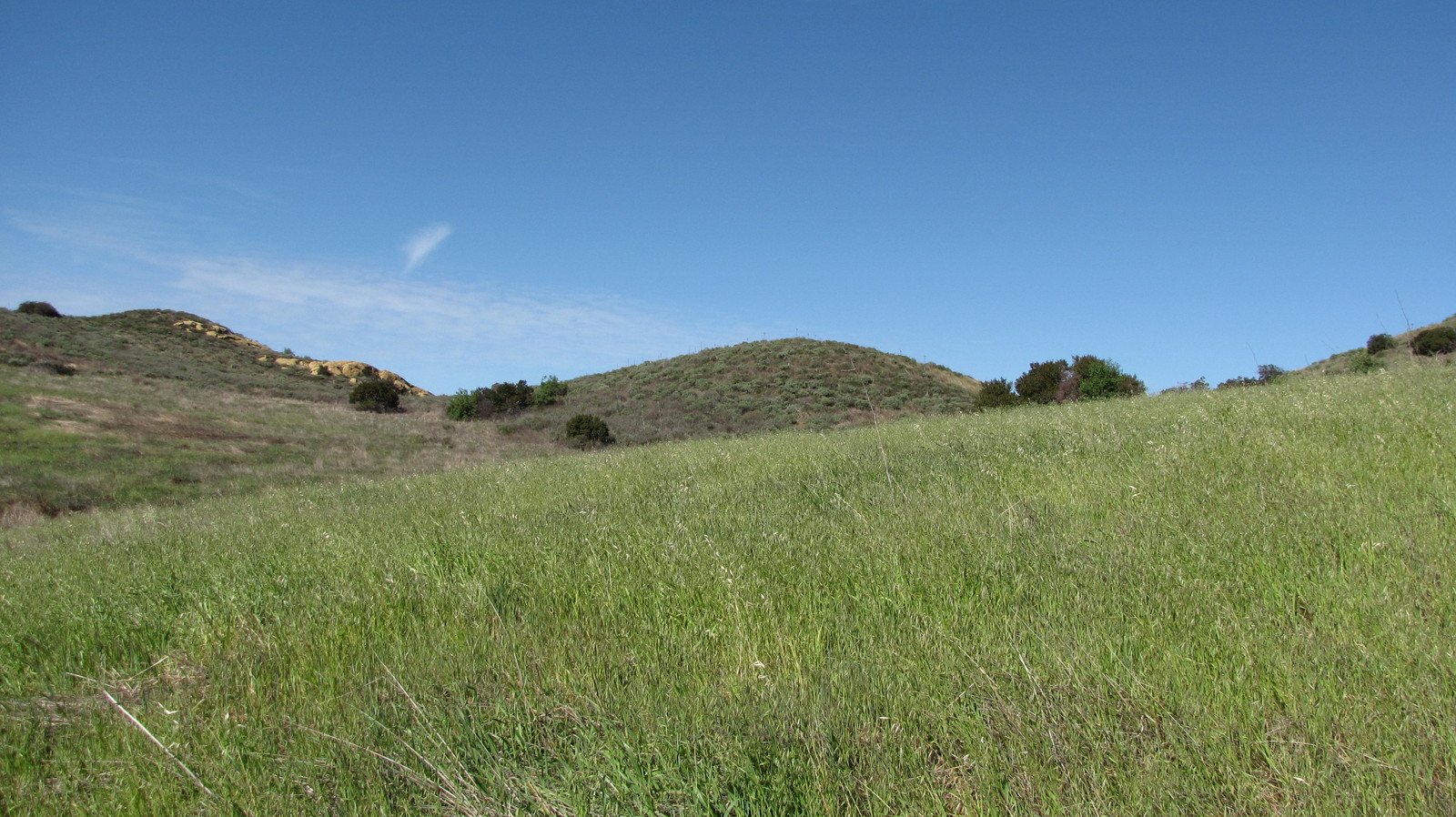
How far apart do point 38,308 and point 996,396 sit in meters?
61.7

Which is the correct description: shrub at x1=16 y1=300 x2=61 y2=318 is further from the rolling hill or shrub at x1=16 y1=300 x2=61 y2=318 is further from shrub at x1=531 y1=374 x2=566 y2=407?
shrub at x1=531 y1=374 x2=566 y2=407

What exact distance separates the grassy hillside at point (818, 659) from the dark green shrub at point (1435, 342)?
3101cm

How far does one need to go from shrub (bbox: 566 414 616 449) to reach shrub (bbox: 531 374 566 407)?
9.49 meters

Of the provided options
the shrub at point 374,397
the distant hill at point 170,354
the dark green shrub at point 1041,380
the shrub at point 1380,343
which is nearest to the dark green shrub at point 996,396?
the dark green shrub at point 1041,380

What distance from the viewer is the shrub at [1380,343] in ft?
108

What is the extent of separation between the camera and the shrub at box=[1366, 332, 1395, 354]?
32.9 meters

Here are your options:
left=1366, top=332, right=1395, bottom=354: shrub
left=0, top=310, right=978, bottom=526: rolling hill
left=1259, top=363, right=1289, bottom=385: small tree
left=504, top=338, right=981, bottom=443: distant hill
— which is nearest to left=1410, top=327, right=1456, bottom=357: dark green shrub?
left=1366, top=332, right=1395, bottom=354: shrub

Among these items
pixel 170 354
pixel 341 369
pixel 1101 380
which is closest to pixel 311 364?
pixel 341 369

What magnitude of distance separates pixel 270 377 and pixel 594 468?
145 feet

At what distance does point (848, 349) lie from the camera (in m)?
51.3

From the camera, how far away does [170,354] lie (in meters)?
49.2

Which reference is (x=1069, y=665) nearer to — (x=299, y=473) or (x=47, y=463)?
(x=299, y=473)

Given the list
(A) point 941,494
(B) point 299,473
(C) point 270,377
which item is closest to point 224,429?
(B) point 299,473

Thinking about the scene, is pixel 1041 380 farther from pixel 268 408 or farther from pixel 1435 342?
pixel 268 408
